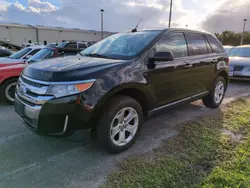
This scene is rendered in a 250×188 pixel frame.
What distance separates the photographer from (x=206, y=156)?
2.94 meters

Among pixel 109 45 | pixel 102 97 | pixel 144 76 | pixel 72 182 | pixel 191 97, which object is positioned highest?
pixel 109 45

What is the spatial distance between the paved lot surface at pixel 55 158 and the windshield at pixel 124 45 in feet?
4.48

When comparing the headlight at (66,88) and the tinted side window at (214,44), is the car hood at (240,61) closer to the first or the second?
the tinted side window at (214,44)

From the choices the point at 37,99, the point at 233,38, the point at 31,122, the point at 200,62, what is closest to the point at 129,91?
the point at 37,99

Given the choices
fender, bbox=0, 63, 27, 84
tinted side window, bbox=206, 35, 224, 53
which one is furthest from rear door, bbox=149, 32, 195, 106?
fender, bbox=0, 63, 27, 84

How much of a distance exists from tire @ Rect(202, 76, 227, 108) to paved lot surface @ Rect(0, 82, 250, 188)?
4.96 ft

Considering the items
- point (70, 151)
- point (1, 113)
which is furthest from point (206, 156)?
point (1, 113)

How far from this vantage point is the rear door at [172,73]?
10.9ft

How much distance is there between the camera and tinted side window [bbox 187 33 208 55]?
13.4 ft

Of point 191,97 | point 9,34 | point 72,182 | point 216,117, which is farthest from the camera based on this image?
point 9,34

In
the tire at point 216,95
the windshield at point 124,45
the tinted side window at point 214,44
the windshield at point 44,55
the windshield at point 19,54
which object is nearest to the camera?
the windshield at point 124,45

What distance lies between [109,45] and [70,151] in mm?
1906

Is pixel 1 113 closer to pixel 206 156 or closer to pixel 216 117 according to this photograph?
pixel 206 156

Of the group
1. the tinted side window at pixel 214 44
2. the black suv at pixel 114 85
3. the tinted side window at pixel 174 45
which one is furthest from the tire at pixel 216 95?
the tinted side window at pixel 174 45
